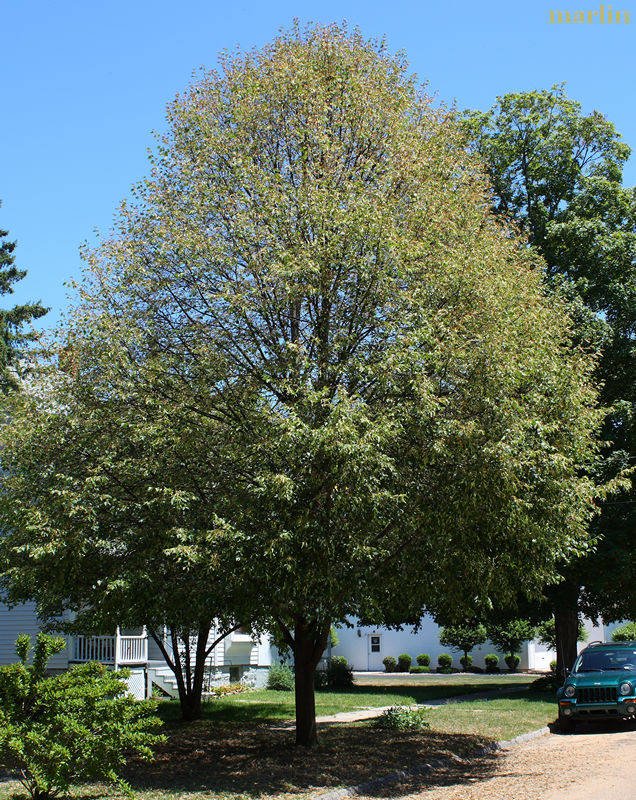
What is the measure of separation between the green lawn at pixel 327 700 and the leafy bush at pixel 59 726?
10.5m

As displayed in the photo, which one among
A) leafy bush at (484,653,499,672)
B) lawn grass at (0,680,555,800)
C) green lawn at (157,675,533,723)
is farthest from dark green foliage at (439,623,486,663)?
lawn grass at (0,680,555,800)

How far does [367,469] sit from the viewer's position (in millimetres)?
9539

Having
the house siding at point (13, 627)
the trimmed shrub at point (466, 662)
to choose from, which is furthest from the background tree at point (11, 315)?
the trimmed shrub at point (466, 662)

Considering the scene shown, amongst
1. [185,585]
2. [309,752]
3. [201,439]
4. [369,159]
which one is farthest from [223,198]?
[309,752]

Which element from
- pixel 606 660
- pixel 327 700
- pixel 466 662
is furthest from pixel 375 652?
pixel 606 660

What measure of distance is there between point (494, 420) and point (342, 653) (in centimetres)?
3720

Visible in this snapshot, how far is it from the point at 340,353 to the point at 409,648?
3545 centimetres

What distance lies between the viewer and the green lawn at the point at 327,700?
1917cm

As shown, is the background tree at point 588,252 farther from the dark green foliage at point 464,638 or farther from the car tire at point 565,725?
the dark green foliage at point 464,638

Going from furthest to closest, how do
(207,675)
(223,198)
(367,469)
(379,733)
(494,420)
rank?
(207,675), (379,733), (223,198), (494,420), (367,469)

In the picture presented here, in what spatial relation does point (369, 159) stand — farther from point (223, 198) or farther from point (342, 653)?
point (342, 653)

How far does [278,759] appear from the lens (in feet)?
39.0

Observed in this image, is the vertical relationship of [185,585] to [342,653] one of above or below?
above

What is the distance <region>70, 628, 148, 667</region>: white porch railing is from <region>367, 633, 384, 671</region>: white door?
24018 millimetres
